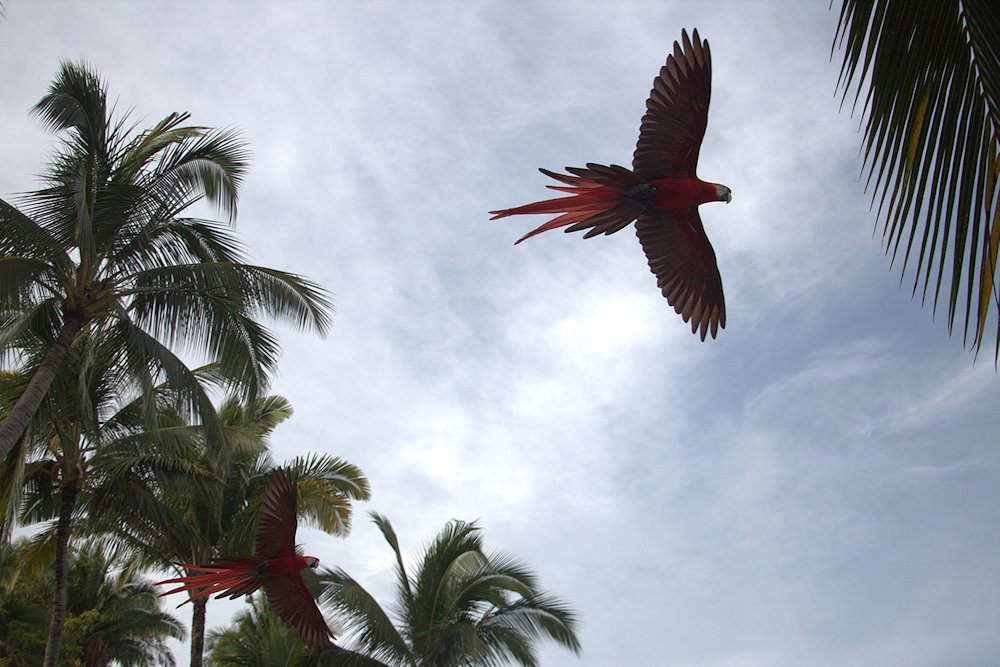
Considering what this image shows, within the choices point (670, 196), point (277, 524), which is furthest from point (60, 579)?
point (670, 196)

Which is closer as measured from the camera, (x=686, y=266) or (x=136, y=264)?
(x=686, y=266)

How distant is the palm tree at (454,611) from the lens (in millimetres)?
12023

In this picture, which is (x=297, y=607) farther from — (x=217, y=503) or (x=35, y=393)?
(x=217, y=503)

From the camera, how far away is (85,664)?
1775 centimetres

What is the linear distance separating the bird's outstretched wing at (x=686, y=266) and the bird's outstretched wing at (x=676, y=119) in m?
0.24

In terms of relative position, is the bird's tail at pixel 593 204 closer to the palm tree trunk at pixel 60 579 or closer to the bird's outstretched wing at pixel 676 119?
the bird's outstretched wing at pixel 676 119

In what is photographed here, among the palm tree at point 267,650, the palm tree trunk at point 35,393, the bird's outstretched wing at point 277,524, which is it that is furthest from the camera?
the palm tree at point 267,650

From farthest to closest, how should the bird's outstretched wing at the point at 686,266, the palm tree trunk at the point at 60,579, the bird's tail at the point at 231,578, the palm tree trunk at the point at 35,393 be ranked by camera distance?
the palm tree trunk at the point at 60,579 → the palm tree trunk at the point at 35,393 → the bird's tail at the point at 231,578 → the bird's outstretched wing at the point at 686,266

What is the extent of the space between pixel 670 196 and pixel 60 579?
1067cm

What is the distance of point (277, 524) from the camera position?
217 inches

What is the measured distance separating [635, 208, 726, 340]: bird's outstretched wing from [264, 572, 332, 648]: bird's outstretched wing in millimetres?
3675

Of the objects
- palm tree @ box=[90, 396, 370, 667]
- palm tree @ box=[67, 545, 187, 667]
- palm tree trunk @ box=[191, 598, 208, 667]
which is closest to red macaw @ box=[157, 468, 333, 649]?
palm tree @ box=[90, 396, 370, 667]

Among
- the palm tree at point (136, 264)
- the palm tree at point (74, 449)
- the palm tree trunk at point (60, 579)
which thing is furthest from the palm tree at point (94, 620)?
the palm tree at point (136, 264)

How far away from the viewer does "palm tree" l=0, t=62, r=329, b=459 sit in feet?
25.3
